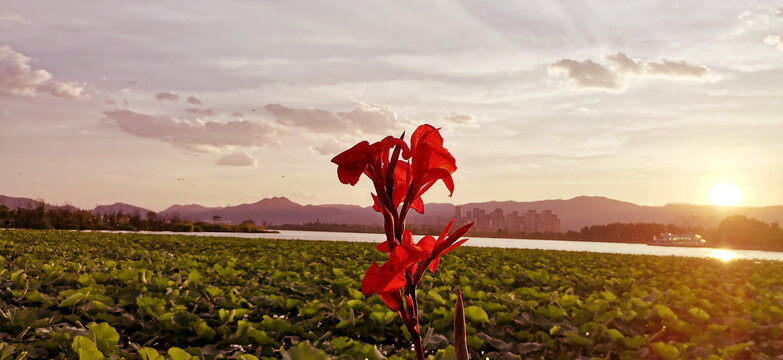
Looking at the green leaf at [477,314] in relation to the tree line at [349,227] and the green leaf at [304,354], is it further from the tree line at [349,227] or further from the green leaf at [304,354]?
the tree line at [349,227]

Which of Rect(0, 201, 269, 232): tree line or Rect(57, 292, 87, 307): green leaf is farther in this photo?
Rect(0, 201, 269, 232): tree line

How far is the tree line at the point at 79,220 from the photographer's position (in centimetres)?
3112

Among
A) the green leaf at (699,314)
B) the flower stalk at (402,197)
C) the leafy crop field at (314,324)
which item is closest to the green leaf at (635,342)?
the leafy crop field at (314,324)

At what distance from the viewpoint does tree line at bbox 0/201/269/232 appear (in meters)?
31.1

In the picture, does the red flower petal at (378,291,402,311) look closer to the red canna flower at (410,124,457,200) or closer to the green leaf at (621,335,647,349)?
the red canna flower at (410,124,457,200)

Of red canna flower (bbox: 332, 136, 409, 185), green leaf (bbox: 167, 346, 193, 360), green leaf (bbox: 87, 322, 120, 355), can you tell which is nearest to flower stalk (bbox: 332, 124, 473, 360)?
red canna flower (bbox: 332, 136, 409, 185)

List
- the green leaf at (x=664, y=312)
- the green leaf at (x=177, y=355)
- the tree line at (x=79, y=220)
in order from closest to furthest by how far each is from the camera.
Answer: the green leaf at (x=177, y=355), the green leaf at (x=664, y=312), the tree line at (x=79, y=220)

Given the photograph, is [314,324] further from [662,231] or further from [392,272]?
[662,231]

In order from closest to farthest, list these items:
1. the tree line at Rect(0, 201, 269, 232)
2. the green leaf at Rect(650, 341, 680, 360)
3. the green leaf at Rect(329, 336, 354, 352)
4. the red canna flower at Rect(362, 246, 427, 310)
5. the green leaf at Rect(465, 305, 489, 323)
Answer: the red canna flower at Rect(362, 246, 427, 310) < the green leaf at Rect(329, 336, 354, 352) < the green leaf at Rect(650, 341, 680, 360) < the green leaf at Rect(465, 305, 489, 323) < the tree line at Rect(0, 201, 269, 232)

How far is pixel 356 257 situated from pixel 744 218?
8003 centimetres

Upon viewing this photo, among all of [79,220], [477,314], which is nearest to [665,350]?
[477,314]

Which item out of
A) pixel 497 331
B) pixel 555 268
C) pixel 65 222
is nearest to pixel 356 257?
pixel 555 268

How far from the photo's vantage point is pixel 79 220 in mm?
33531

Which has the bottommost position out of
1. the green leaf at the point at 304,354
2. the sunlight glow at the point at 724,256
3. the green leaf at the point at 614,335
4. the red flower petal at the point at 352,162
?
the sunlight glow at the point at 724,256
